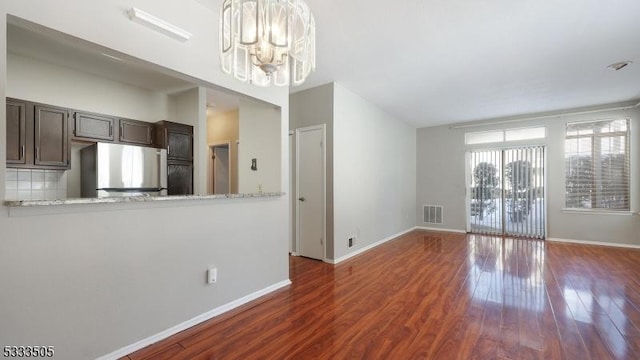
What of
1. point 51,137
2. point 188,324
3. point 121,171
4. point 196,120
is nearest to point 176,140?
point 196,120

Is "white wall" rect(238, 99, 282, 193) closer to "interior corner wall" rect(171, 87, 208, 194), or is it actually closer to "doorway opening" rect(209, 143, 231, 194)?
"interior corner wall" rect(171, 87, 208, 194)

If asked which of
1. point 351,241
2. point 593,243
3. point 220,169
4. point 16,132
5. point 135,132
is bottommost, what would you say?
point 593,243

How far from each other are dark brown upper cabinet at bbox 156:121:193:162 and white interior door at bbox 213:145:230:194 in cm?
170

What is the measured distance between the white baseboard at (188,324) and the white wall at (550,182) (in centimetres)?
506

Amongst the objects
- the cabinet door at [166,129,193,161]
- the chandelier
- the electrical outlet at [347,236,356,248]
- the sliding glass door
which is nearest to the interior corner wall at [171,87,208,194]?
the cabinet door at [166,129,193,161]

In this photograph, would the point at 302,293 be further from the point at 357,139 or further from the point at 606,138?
the point at 606,138

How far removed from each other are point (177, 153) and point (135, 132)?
584 mm

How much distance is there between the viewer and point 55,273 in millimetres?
1579

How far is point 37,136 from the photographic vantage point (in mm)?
2975

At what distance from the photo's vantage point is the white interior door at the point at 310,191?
4078 mm

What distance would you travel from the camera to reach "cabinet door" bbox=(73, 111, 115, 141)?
10.8 ft

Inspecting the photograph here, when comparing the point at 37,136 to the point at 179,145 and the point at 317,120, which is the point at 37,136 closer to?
the point at 179,145

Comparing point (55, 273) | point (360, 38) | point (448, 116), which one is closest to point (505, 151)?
point (448, 116)

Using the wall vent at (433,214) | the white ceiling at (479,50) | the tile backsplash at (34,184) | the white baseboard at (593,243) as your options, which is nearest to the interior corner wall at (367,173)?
the white ceiling at (479,50)
